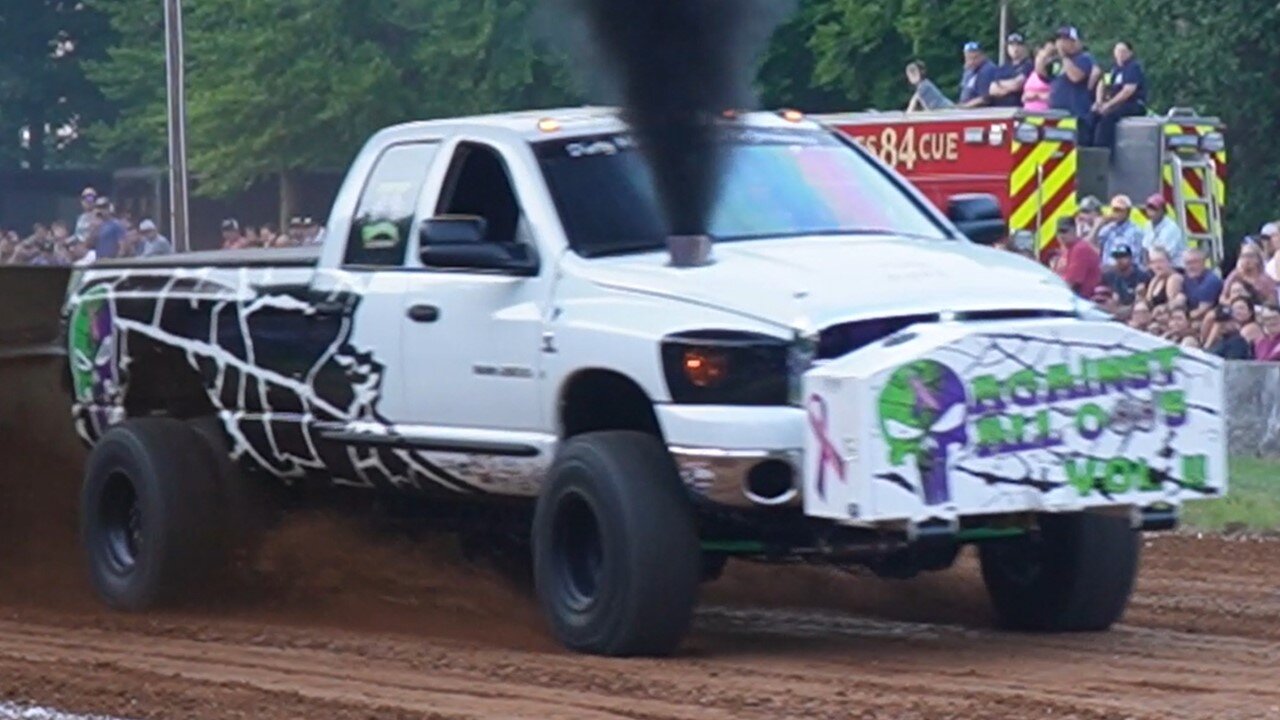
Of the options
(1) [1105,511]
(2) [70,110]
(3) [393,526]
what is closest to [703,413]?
(1) [1105,511]

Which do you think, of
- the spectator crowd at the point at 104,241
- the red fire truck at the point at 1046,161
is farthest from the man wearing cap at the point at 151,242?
the red fire truck at the point at 1046,161

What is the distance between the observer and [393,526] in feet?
38.4

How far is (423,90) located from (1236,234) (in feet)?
47.8

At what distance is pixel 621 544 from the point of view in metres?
9.26

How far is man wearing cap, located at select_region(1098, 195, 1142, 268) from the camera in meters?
22.3

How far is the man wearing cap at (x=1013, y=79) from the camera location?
82.8ft

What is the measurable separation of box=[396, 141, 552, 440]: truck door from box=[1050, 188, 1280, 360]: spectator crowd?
29.3 feet

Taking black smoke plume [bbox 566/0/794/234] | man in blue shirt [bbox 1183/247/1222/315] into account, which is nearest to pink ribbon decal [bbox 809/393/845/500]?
black smoke plume [bbox 566/0/794/234]

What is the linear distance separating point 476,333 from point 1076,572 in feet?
7.58

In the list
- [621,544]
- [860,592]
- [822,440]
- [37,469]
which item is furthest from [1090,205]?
[822,440]

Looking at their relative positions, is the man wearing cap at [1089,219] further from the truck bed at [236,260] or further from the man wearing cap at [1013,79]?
the truck bed at [236,260]

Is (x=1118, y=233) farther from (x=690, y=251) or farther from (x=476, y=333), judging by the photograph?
(x=690, y=251)

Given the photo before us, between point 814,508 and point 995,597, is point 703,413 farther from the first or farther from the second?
point 995,597

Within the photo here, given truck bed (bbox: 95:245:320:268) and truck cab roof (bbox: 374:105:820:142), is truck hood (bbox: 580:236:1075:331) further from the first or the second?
truck bed (bbox: 95:245:320:268)
